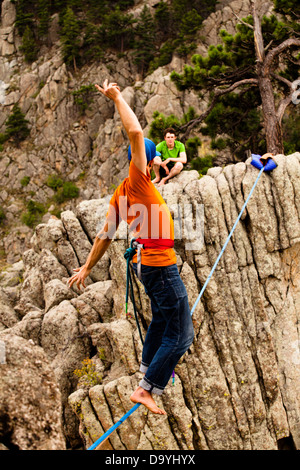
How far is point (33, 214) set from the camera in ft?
129

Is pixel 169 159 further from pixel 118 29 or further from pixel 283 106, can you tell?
pixel 118 29

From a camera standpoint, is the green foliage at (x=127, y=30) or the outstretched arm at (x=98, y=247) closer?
the outstretched arm at (x=98, y=247)

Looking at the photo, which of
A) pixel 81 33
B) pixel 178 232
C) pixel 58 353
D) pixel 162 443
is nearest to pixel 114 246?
pixel 178 232

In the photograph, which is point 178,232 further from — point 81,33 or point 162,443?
point 81,33

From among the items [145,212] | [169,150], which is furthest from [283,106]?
[145,212]

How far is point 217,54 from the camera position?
45.8ft

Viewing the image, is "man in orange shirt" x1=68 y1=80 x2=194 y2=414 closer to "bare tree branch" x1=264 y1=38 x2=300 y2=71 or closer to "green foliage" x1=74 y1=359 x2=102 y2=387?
"green foliage" x1=74 y1=359 x2=102 y2=387

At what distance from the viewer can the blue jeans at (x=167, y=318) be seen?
4.05 metres

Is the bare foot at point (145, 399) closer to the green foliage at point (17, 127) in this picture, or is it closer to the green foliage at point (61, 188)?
the green foliage at point (61, 188)

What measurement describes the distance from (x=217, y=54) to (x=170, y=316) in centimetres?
1261

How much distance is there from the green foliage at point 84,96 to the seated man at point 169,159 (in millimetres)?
34852

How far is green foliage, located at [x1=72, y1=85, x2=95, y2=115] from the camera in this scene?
135 feet

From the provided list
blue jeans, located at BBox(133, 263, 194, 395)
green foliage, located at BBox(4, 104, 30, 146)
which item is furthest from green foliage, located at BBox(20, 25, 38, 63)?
blue jeans, located at BBox(133, 263, 194, 395)

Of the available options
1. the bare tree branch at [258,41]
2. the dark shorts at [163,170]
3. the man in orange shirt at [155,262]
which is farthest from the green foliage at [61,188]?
the man in orange shirt at [155,262]
